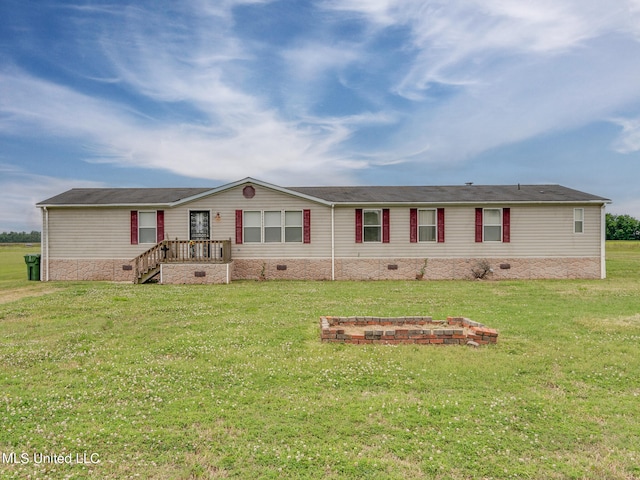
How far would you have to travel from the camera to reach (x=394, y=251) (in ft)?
59.2

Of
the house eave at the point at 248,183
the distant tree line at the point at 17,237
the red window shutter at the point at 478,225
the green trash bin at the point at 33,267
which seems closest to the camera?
the house eave at the point at 248,183

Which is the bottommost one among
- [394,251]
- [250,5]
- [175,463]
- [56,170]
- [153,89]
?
[175,463]

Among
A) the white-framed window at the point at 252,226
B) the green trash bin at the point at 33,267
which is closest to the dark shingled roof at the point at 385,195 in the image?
the white-framed window at the point at 252,226

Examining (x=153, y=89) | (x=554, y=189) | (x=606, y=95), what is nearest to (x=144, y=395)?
(x=153, y=89)

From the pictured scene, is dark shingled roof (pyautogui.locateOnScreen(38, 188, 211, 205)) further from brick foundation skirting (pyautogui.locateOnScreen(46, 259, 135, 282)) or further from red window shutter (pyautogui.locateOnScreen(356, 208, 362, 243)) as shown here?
red window shutter (pyautogui.locateOnScreen(356, 208, 362, 243))

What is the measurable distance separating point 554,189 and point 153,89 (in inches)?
883

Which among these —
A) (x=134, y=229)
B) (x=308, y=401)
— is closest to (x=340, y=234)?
(x=134, y=229)

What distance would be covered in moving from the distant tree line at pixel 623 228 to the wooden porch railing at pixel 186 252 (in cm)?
8178

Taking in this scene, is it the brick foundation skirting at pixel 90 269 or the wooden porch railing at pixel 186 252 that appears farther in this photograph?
the brick foundation skirting at pixel 90 269

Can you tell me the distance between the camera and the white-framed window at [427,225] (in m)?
18.1

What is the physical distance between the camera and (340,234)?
1805 cm

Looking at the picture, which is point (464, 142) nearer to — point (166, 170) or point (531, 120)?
point (531, 120)

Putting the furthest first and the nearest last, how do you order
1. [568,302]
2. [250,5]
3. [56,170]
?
[56,170] < [250,5] < [568,302]

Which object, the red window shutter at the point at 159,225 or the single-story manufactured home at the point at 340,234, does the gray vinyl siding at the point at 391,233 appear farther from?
the red window shutter at the point at 159,225
